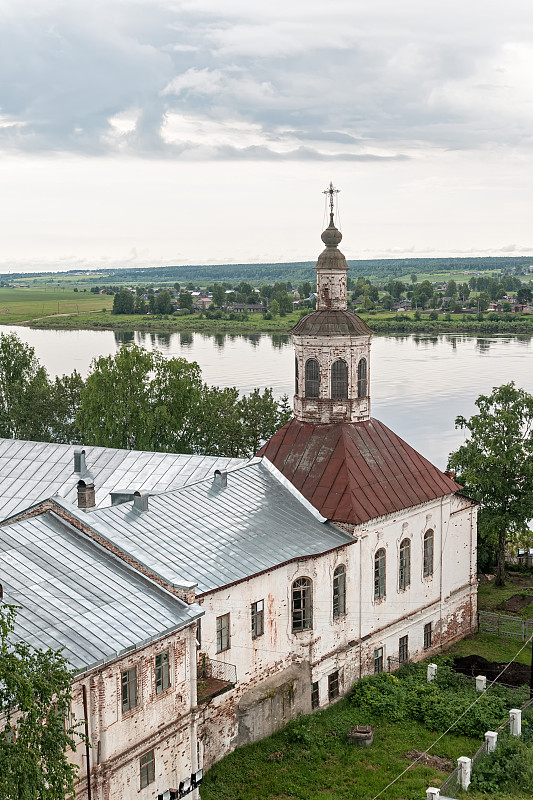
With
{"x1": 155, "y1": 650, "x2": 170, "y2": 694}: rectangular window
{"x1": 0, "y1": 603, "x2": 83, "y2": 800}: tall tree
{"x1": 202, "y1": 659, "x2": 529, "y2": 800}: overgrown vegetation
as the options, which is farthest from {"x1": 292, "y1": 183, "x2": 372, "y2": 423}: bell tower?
{"x1": 0, "y1": 603, "x2": 83, "y2": 800}: tall tree

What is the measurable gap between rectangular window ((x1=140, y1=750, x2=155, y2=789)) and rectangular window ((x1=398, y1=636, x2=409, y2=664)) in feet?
33.7

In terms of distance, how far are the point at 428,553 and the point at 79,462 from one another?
10.6m

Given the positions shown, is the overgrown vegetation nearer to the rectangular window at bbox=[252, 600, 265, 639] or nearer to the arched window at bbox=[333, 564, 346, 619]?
the arched window at bbox=[333, 564, 346, 619]

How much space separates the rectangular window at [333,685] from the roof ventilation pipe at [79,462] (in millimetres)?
9807

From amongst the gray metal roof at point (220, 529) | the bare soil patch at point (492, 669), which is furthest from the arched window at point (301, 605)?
the bare soil patch at point (492, 669)

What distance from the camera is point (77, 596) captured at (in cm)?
1669

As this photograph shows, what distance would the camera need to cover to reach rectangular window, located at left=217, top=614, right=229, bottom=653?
1927 cm

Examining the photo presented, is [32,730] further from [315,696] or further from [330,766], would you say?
[315,696]

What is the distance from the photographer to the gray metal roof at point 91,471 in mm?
26766

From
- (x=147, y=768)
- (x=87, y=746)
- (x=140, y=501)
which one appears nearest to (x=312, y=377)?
(x=140, y=501)

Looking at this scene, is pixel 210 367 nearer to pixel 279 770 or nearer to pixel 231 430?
pixel 231 430

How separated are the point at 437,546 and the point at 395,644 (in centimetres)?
324

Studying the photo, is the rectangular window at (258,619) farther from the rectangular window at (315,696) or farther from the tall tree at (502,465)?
the tall tree at (502,465)

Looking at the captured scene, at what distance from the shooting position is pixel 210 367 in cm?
7800
